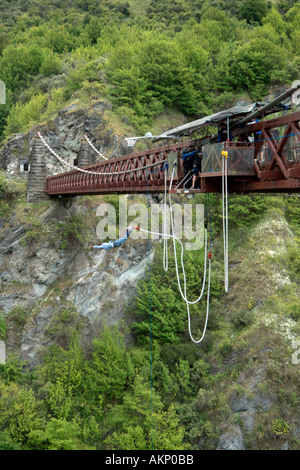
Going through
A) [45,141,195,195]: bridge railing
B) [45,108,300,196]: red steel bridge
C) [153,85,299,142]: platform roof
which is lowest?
[45,141,195,195]: bridge railing

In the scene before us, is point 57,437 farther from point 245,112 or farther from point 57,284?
point 245,112

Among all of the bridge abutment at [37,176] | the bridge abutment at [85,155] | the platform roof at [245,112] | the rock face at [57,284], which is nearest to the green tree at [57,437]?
the rock face at [57,284]

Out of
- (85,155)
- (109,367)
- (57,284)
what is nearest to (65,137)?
(85,155)

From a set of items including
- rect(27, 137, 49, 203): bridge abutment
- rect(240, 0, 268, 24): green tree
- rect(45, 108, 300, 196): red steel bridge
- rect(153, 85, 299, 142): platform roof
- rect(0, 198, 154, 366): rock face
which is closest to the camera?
rect(45, 108, 300, 196): red steel bridge

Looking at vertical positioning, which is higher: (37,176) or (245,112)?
(245,112)

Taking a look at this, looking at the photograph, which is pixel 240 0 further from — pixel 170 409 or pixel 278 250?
pixel 170 409

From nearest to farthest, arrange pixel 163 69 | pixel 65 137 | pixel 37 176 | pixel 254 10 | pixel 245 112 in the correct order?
pixel 245 112, pixel 37 176, pixel 65 137, pixel 163 69, pixel 254 10

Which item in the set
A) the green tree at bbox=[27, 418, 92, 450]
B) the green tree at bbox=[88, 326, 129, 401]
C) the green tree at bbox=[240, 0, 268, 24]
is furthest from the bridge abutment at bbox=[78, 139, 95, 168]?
the green tree at bbox=[240, 0, 268, 24]

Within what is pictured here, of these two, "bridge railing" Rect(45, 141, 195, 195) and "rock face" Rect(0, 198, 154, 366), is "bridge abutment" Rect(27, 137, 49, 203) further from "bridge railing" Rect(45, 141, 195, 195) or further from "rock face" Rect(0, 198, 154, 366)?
"rock face" Rect(0, 198, 154, 366)

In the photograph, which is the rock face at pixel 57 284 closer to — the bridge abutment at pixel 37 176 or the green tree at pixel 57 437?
the bridge abutment at pixel 37 176

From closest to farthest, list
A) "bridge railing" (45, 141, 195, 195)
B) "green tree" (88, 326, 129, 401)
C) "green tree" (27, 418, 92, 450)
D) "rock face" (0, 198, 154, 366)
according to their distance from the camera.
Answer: "bridge railing" (45, 141, 195, 195) → "green tree" (27, 418, 92, 450) → "green tree" (88, 326, 129, 401) → "rock face" (0, 198, 154, 366)

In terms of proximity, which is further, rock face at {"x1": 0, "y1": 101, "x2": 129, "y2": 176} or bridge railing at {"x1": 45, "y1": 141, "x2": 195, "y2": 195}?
rock face at {"x1": 0, "y1": 101, "x2": 129, "y2": 176}

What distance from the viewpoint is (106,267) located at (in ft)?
59.2

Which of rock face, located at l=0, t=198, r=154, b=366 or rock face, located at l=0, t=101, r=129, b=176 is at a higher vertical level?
rock face, located at l=0, t=101, r=129, b=176
